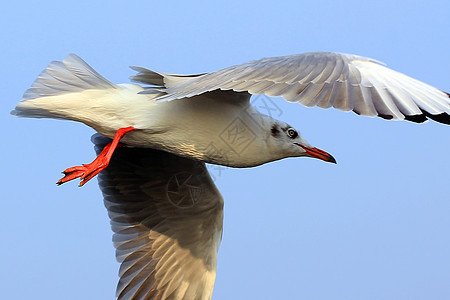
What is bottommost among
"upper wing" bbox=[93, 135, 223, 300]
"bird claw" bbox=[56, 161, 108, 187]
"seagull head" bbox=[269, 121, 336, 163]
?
"upper wing" bbox=[93, 135, 223, 300]

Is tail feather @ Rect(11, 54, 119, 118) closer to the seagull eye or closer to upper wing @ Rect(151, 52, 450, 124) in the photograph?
upper wing @ Rect(151, 52, 450, 124)

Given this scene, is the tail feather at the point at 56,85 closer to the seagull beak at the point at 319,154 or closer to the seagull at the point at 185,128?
the seagull at the point at 185,128

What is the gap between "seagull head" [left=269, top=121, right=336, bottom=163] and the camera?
5211mm

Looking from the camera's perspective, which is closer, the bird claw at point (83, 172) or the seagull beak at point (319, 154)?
the bird claw at point (83, 172)

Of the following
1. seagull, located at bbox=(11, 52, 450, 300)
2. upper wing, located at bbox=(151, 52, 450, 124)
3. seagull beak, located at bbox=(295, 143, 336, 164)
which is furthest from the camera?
seagull beak, located at bbox=(295, 143, 336, 164)

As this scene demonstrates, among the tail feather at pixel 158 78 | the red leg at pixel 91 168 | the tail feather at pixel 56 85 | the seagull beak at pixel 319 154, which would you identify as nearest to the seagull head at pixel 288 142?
the seagull beak at pixel 319 154

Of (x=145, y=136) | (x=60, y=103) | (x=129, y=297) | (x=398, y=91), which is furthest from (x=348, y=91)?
(x=129, y=297)

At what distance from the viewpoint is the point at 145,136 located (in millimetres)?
5078

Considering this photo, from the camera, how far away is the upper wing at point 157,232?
628cm

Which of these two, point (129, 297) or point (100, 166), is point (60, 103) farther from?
point (129, 297)

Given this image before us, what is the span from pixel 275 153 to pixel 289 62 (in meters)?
0.89

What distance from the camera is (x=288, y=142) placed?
5.24 metres

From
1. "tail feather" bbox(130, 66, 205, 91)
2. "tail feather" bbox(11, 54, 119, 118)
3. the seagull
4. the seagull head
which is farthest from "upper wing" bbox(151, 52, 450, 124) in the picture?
"tail feather" bbox(11, 54, 119, 118)

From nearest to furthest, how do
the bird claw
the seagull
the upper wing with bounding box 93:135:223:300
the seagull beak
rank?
the seagull → the bird claw → the seagull beak → the upper wing with bounding box 93:135:223:300
